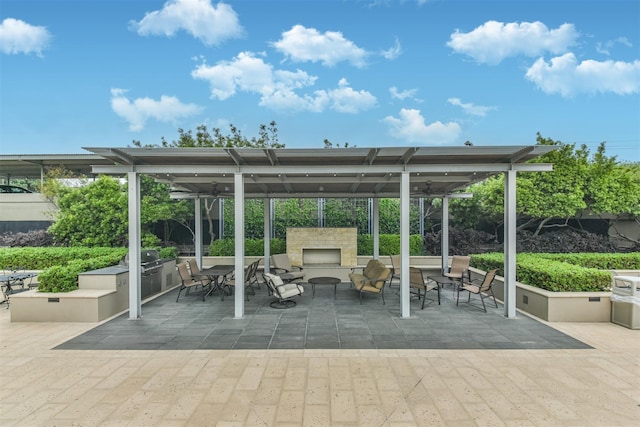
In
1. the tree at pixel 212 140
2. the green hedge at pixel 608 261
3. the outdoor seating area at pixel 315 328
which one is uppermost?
the tree at pixel 212 140

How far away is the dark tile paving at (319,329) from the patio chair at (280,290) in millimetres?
231

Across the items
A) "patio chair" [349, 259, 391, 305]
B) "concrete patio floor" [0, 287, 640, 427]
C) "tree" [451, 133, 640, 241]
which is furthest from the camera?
"tree" [451, 133, 640, 241]

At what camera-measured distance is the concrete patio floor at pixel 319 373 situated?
2.85 m

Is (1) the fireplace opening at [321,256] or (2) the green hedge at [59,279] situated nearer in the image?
(2) the green hedge at [59,279]

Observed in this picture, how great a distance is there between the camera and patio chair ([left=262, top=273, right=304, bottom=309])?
6559 millimetres

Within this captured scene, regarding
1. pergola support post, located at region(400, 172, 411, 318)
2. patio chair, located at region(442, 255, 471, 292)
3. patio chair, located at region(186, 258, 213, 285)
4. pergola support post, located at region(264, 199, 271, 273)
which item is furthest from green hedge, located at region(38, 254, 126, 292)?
patio chair, located at region(442, 255, 471, 292)

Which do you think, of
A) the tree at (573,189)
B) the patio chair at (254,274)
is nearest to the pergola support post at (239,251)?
the patio chair at (254,274)

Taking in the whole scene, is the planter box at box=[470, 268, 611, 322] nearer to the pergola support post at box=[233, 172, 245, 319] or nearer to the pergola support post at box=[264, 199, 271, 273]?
the pergola support post at box=[233, 172, 245, 319]

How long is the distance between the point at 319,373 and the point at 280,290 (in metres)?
3.10

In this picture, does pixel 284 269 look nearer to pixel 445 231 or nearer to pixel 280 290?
pixel 280 290

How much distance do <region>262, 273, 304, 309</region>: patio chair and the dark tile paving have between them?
231 mm

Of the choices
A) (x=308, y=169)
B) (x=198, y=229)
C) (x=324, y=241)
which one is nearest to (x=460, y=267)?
(x=324, y=241)

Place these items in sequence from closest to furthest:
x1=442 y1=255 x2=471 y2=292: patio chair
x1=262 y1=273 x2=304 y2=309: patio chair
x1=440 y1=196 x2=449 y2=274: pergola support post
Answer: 1. x1=262 y1=273 x2=304 y2=309: patio chair
2. x1=442 y1=255 x2=471 y2=292: patio chair
3. x1=440 y1=196 x2=449 y2=274: pergola support post

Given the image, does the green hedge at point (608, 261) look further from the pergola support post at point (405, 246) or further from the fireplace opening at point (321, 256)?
the fireplace opening at point (321, 256)
